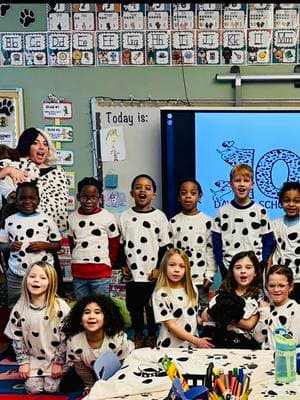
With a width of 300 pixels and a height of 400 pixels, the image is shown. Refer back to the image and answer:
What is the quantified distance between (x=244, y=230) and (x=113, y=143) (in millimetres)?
1217

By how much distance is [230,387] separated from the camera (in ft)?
6.21

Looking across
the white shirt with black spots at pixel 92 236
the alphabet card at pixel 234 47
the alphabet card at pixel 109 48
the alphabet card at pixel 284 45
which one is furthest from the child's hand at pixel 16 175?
the alphabet card at pixel 284 45

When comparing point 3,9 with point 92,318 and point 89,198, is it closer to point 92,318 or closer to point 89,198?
point 89,198

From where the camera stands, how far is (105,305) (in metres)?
2.86

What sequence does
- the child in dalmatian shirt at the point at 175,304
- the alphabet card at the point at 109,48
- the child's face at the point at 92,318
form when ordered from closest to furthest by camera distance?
the child's face at the point at 92,318 < the child in dalmatian shirt at the point at 175,304 < the alphabet card at the point at 109,48

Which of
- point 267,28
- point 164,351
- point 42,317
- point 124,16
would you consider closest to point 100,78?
point 124,16

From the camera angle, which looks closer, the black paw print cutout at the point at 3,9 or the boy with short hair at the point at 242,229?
the boy with short hair at the point at 242,229

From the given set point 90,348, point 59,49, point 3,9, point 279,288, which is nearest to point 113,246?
point 90,348

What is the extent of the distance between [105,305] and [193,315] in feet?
1.49

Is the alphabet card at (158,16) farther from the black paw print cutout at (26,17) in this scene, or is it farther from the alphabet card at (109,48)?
the black paw print cutout at (26,17)

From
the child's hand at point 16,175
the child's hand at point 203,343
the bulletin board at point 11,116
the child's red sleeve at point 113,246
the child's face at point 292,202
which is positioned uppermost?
the bulletin board at point 11,116

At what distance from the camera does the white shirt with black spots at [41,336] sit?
119 inches

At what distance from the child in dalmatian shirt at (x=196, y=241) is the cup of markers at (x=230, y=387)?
1.54 metres

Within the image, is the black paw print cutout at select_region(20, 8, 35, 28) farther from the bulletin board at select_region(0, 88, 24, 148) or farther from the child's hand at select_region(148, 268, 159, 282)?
the child's hand at select_region(148, 268, 159, 282)
